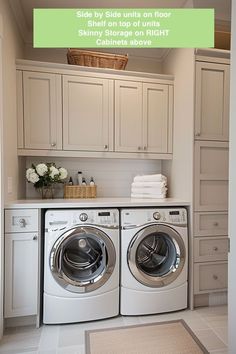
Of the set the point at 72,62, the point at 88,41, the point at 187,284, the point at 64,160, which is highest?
the point at 72,62

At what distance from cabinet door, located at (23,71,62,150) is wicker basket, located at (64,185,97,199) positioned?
1.41 feet

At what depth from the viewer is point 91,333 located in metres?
1.82

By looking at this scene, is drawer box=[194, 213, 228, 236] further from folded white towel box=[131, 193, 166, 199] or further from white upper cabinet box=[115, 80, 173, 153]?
white upper cabinet box=[115, 80, 173, 153]

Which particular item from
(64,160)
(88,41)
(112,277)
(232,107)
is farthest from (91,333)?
(88,41)

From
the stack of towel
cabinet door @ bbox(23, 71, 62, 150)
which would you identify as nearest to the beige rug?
the stack of towel

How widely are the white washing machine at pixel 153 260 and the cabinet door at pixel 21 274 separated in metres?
0.71

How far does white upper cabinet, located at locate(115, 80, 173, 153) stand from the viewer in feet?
8.14

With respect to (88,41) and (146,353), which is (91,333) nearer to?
(146,353)

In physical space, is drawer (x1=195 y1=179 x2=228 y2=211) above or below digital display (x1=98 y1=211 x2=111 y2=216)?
above

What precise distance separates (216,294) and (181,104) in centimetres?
184

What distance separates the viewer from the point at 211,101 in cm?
221

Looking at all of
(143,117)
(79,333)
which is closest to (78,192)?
(143,117)

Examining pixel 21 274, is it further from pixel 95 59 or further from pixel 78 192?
pixel 95 59

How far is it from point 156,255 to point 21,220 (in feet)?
3.96
